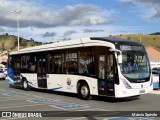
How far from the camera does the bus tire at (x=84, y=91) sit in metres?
17.4

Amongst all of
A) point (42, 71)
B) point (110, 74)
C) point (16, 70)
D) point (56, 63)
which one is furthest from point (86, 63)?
point (16, 70)

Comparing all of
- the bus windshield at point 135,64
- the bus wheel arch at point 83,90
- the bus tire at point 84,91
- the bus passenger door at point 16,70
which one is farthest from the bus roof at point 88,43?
the bus passenger door at point 16,70

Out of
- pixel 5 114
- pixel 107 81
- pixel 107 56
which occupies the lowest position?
pixel 5 114

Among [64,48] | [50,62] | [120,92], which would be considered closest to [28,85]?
[50,62]

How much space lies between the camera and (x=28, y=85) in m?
24.0

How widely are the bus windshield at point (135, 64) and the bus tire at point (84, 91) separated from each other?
8.16 ft

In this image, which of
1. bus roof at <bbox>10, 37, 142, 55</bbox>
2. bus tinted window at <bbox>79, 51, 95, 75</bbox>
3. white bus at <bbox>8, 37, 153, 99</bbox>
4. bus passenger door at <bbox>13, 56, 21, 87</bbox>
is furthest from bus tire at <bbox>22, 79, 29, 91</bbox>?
bus tinted window at <bbox>79, 51, 95, 75</bbox>

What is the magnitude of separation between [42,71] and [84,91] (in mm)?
4739

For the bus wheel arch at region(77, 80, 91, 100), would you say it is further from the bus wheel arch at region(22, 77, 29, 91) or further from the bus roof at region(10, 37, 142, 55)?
the bus wheel arch at region(22, 77, 29, 91)

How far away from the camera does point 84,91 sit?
57.9 ft

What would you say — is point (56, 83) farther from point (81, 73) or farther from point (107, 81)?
point (107, 81)

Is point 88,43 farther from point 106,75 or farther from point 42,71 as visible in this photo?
point 42,71

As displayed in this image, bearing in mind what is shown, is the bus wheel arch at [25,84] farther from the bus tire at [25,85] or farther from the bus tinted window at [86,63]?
the bus tinted window at [86,63]

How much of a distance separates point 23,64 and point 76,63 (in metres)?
7.20
